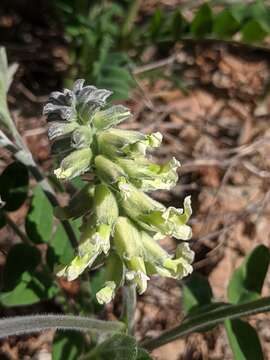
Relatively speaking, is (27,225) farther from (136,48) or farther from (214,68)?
→ (214,68)

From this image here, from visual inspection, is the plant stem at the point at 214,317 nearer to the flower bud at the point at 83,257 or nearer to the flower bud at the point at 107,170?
the flower bud at the point at 83,257

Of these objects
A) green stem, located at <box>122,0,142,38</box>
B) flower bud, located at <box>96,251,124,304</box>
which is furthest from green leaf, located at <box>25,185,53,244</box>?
green stem, located at <box>122,0,142,38</box>

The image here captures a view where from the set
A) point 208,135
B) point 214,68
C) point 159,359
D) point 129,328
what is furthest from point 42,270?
point 214,68

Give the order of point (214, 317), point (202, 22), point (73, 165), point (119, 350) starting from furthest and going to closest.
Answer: point (202, 22) < point (214, 317) < point (119, 350) < point (73, 165)

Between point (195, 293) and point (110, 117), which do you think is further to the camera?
point (195, 293)

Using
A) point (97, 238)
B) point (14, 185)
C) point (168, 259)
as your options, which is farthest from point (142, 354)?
point (14, 185)

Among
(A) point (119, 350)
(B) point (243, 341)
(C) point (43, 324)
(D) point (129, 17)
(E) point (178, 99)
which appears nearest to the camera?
(C) point (43, 324)

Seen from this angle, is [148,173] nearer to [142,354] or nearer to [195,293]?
[142,354]
